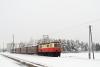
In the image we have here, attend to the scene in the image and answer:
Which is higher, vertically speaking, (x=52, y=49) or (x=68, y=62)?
(x=52, y=49)

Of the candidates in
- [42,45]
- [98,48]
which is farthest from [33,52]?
[98,48]

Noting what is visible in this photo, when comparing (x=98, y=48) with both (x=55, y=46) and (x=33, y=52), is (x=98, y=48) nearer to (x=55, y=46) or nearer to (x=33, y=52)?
(x=33, y=52)

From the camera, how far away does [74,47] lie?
5522 inches

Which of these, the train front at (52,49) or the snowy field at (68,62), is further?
the train front at (52,49)

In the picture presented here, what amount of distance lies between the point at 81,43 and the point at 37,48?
113m

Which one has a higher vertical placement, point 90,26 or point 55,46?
point 90,26

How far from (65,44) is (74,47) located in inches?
313

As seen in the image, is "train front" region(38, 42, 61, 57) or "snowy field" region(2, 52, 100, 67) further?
"train front" region(38, 42, 61, 57)

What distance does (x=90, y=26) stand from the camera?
148ft

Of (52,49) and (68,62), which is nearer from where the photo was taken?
(68,62)

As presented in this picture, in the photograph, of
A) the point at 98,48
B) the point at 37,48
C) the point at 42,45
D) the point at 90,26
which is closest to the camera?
the point at 90,26

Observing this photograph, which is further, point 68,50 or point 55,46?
point 68,50

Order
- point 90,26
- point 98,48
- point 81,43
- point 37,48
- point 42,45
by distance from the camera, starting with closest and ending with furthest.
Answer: point 90,26, point 42,45, point 37,48, point 98,48, point 81,43

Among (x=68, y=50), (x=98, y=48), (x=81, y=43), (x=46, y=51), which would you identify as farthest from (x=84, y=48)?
(x=46, y=51)
